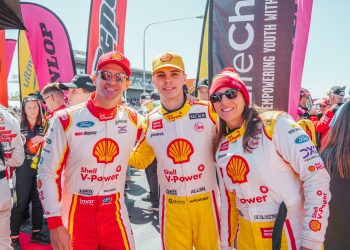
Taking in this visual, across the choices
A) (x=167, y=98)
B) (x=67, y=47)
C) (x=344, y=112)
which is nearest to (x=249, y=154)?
(x=344, y=112)

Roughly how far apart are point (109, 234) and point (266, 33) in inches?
96.0

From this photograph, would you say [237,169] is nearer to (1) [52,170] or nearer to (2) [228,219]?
(2) [228,219]

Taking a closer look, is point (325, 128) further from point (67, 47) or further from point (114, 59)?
point (67, 47)

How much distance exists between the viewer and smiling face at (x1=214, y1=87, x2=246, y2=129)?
6.38 feet

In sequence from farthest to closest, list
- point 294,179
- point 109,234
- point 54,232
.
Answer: point 109,234 < point 54,232 < point 294,179

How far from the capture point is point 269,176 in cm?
175

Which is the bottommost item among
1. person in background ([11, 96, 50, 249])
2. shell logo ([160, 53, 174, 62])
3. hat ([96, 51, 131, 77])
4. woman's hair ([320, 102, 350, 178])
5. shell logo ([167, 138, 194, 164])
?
person in background ([11, 96, 50, 249])

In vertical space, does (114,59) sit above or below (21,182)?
above

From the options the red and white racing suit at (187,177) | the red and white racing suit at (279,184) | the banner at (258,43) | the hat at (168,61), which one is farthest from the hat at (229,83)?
the banner at (258,43)

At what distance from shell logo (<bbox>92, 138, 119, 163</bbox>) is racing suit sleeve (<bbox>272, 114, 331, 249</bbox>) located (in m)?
1.25

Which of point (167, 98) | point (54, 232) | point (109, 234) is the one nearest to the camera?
point (54, 232)

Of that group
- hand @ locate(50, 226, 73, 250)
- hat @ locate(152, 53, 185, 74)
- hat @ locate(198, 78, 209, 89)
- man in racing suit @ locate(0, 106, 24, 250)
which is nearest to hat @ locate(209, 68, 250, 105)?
hat @ locate(152, 53, 185, 74)

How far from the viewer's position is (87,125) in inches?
88.9

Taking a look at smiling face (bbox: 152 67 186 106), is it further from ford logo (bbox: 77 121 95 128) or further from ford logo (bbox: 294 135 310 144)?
ford logo (bbox: 294 135 310 144)
